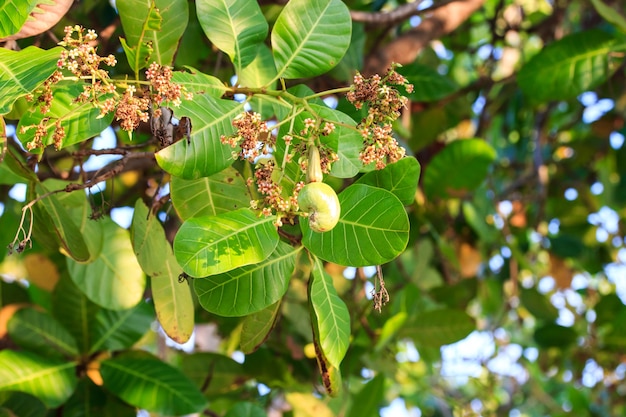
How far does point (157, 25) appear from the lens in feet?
3.22

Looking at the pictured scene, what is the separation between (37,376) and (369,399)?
75 centimetres

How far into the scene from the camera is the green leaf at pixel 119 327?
5.28 ft

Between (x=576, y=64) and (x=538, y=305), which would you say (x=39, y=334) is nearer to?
(x=576, y=64)

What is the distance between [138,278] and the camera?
1423mm

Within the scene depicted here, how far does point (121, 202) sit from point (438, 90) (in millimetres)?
965

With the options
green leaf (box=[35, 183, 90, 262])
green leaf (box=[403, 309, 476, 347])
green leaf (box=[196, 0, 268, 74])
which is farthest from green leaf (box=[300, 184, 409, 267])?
green leaf (box=[403, 309, 476, 347])

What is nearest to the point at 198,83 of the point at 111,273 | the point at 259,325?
the point at 259,325

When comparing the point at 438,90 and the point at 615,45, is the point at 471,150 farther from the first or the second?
the point at 615,45

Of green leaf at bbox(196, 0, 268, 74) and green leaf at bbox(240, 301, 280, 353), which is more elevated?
green leaf at bbox(196, 0, 268, 74)

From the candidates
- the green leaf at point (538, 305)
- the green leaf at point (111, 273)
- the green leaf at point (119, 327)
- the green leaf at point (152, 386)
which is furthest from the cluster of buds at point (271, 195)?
the green leaf at point (538, 305)

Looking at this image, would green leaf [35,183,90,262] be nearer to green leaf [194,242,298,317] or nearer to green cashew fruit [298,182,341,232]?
green leaf [194,242,298,317]

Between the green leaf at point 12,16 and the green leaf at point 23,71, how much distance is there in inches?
2.9

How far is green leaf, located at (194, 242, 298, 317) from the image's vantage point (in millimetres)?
1014

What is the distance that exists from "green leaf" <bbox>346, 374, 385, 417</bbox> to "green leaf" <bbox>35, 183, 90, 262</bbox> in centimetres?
83
